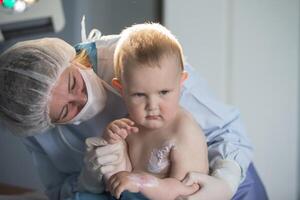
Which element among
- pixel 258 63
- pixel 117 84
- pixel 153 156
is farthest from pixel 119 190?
pixel 258 63

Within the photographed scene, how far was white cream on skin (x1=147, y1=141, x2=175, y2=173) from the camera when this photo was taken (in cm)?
110

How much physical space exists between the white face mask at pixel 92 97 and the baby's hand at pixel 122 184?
198mm

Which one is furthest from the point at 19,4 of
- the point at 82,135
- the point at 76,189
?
the point at 76,189

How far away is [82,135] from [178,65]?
1.25 ft

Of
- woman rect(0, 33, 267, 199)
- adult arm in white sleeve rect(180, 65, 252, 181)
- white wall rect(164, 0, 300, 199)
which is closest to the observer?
woman rect(0, 33, 267, 199)

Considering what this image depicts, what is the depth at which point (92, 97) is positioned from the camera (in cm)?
120

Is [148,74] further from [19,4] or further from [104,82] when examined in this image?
[19,4]

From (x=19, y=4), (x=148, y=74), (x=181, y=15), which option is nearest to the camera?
(x=148, y=74)

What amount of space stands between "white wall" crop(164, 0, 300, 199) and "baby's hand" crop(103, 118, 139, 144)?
74 centimetres

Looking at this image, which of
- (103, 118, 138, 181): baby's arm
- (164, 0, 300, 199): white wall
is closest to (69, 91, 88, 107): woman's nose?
(103, 118, 138, 181): baby's arm

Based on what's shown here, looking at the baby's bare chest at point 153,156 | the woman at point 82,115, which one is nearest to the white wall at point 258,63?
the woman at point 82,115

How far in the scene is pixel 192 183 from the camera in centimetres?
110

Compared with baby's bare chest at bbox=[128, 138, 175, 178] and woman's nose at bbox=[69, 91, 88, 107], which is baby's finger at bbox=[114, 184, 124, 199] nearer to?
baby's bare chest at bbox=[128, 138, 175, 178]

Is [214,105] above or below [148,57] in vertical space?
below
